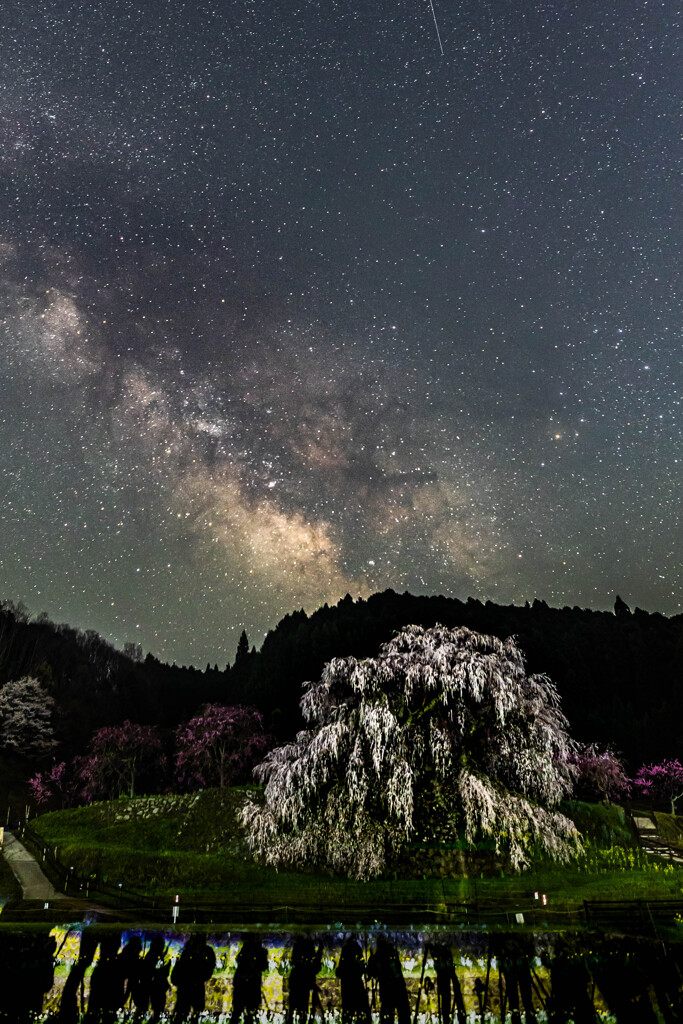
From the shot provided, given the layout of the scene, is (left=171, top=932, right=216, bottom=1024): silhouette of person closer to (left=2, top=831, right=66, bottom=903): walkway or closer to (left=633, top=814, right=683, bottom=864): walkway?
(left=2, top=831, right=66, bottom=903): walkway

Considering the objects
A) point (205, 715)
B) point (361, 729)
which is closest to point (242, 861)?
point (361, 729)

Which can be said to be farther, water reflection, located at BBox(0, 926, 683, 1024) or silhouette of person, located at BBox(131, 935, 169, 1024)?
silhouette of person, located at BBox(131, 935, 169, 1024)

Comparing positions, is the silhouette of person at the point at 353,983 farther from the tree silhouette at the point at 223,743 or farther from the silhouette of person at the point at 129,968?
the tree silhouette at the point at 223,743

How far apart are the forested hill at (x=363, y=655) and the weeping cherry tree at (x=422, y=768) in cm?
3993

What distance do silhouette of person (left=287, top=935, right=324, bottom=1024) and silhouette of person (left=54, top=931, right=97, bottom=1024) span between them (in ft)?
12.0

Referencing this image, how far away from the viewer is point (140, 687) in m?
89.6

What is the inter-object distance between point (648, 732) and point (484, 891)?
62.3 meters

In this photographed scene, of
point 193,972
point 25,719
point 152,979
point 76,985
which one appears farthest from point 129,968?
point 25,719

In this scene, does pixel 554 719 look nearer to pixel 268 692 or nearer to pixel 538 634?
pixel 268 692

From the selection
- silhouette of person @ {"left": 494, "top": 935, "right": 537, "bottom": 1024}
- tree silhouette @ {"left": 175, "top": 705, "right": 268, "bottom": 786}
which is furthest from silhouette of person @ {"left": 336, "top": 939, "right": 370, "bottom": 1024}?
tree silhouette @ {"left": 175, "top": 705, "right": 268, "bottom": 786}

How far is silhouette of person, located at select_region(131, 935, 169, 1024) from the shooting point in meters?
10.0

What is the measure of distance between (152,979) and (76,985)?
1.33 metres

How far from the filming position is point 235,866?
23797 mm

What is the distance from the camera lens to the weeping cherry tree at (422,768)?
64.8 ft
